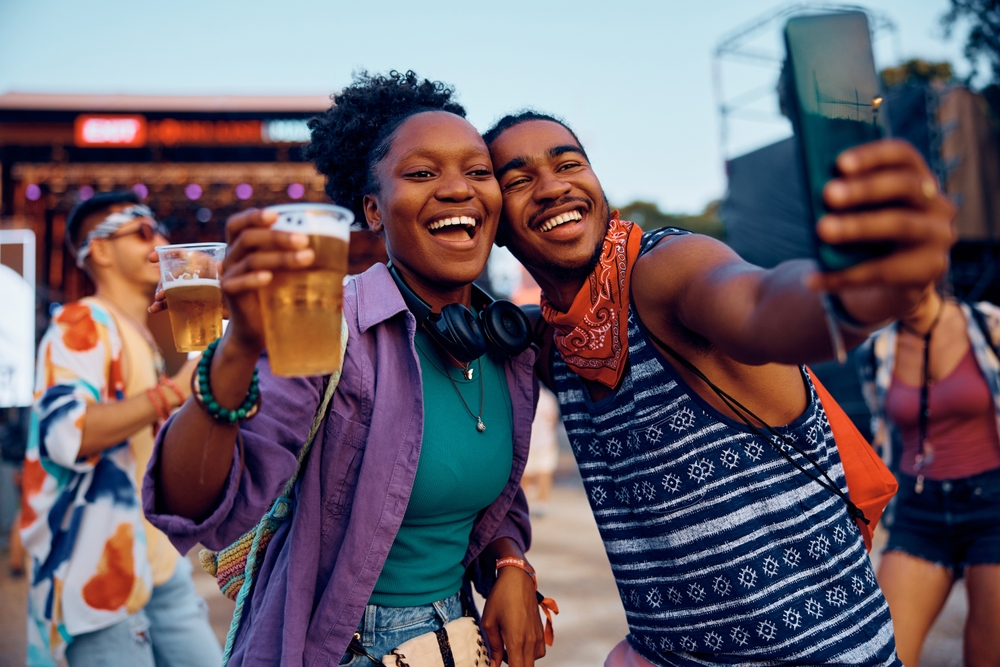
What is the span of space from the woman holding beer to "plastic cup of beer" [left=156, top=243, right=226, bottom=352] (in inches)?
12.3

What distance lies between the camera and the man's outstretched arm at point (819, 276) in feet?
3.01

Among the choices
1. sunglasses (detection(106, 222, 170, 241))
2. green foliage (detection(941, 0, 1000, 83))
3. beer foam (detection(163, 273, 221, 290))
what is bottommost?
sunglasses (detection(106, 222, 170, 241))

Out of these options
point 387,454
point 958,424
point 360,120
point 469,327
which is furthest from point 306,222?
point 958,424

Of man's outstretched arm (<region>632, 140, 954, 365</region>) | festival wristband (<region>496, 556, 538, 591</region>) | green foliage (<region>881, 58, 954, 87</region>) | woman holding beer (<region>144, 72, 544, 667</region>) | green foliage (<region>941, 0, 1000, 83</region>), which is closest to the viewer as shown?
man's outstretched arm (<region>632, 140, 954, 365</region>)

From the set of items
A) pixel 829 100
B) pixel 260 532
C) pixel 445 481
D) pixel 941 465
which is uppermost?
pixel 829 100

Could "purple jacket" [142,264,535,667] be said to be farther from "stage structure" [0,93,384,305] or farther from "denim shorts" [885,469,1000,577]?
"stage structure" [0,93,384,305]

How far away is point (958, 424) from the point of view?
3.70m

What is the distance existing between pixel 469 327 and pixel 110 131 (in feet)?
74.5

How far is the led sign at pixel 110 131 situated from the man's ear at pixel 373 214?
21574 millimetres

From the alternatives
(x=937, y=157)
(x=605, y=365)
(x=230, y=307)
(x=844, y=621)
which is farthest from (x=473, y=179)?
(x=937, y=157)

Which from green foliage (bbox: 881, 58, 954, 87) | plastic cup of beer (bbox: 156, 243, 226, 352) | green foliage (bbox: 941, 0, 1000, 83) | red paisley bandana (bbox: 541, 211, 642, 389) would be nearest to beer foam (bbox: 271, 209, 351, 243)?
plastic cup of beer (bbox: 156, 243, 226, 352)

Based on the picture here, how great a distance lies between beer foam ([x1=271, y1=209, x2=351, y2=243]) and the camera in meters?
1.12

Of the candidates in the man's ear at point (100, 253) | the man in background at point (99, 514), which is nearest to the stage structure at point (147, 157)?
the man's ear at point (100, 253)

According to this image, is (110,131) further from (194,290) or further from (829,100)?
(829,100)
